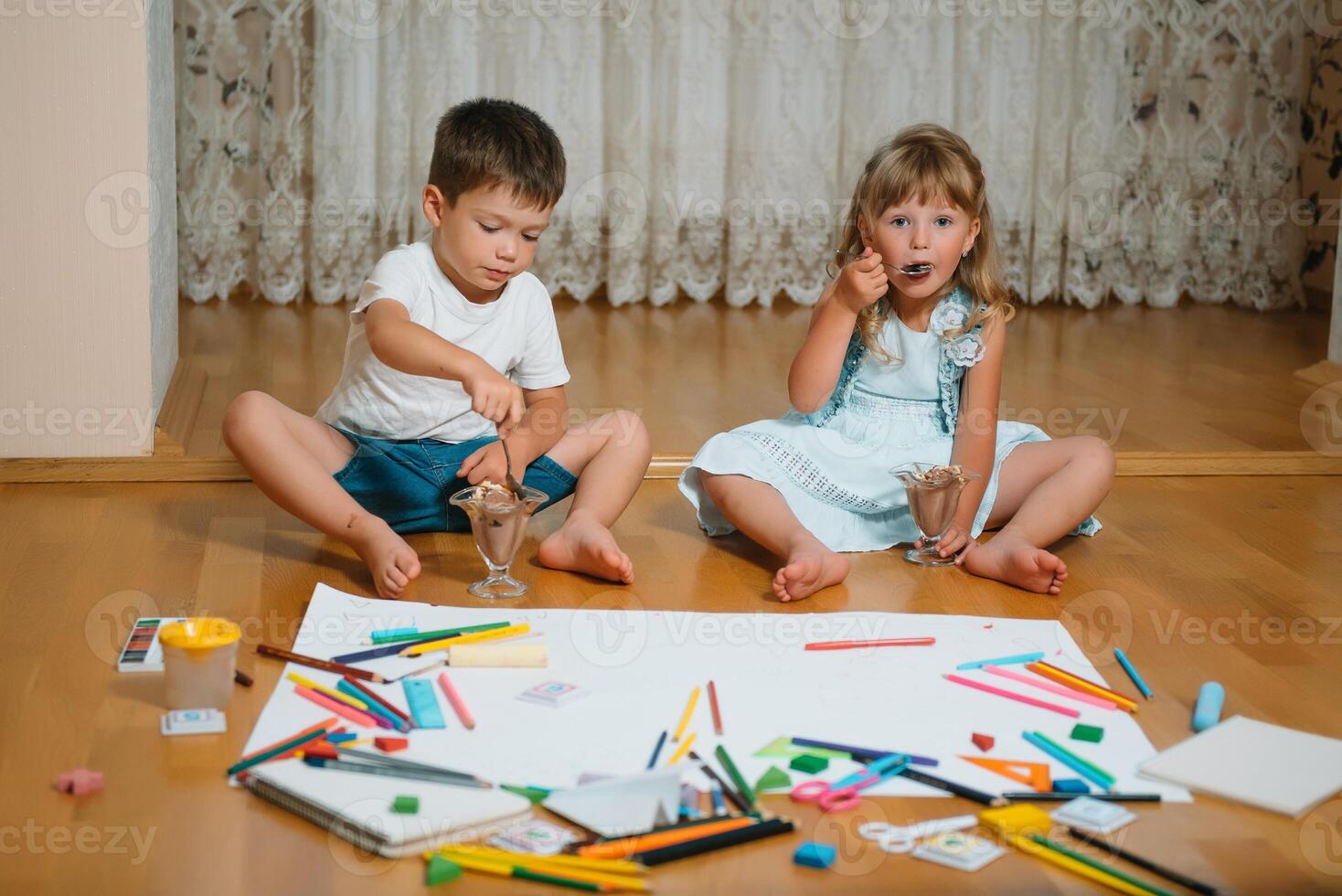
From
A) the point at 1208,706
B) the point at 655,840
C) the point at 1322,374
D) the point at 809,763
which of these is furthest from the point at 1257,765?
the point at 1322,374

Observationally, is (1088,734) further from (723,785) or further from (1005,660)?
(723,785)

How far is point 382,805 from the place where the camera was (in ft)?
2.83

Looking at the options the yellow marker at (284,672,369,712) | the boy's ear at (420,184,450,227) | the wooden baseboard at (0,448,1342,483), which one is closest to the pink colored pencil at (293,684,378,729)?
the yellow marker at (284,672,369,712)

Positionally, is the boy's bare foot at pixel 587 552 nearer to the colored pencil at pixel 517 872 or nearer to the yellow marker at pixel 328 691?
the yellow marker at pixel 328 691

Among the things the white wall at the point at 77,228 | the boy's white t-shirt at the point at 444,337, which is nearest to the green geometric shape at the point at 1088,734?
the boy's white t-shirt at the point at 444,337

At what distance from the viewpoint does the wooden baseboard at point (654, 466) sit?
64.0 inches

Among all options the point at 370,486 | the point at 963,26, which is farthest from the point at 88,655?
the point at 963,26

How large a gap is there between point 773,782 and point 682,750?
74 millimetres

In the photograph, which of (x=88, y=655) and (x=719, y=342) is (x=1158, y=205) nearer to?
(x=719, y=342)

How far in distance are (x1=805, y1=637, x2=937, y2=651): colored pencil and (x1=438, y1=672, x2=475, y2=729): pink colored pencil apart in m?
0.30

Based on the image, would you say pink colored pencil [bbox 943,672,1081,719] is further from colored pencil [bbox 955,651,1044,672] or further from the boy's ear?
the boy's ear

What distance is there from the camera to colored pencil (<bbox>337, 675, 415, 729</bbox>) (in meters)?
0.99

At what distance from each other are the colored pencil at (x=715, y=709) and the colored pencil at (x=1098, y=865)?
0.76 feet

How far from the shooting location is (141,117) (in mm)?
1576
